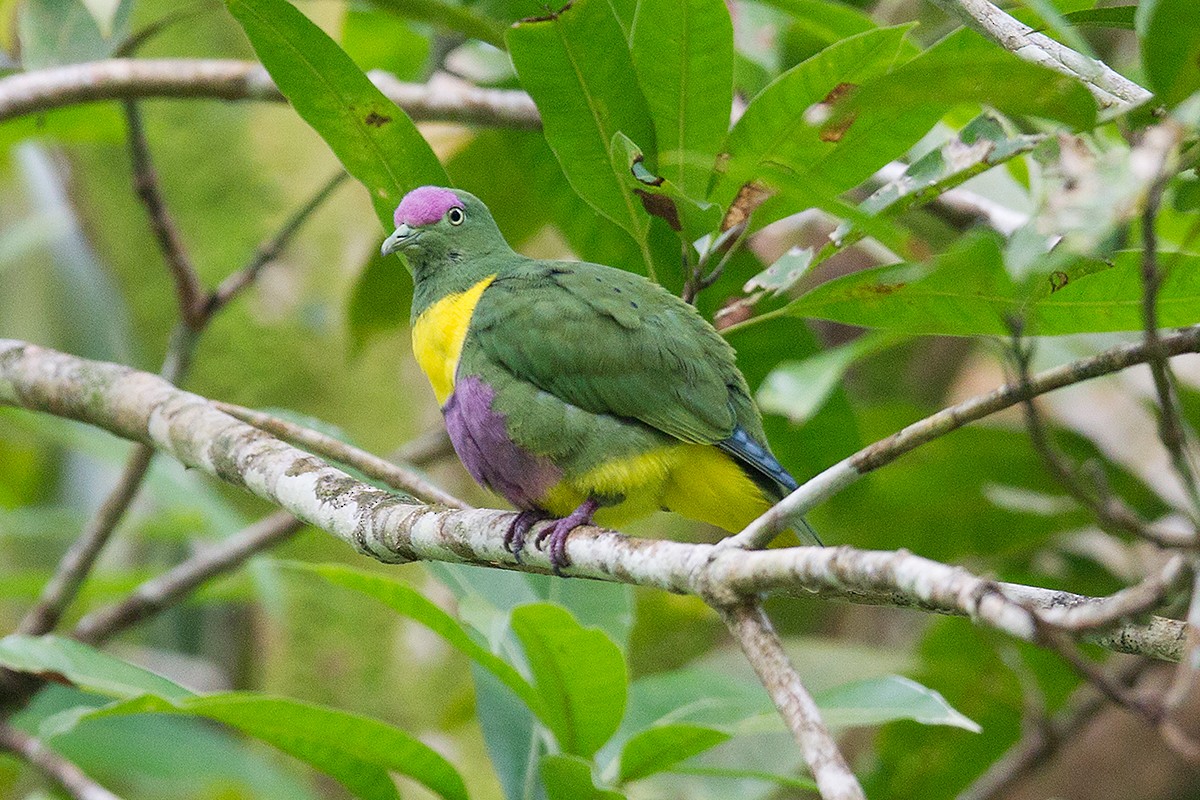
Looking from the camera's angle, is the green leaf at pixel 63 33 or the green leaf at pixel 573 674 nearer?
the green leaf at pixel 573 674

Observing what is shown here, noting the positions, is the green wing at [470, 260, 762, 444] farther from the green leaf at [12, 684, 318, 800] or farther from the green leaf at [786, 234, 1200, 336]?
the green leaf at [12, 684, 318, 800]

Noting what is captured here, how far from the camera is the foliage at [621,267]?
1.82m

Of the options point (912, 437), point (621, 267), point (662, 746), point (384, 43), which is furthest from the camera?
point (384, 43)

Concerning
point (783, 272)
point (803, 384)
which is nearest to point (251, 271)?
point (783, 272)

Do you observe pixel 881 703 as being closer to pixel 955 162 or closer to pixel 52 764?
pixel 955 162

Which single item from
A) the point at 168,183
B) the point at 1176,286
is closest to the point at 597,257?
the point at 1176,286

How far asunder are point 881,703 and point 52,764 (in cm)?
187

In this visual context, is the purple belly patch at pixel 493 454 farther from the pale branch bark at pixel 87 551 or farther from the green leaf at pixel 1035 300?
the pale branch bark at pixel 87 551

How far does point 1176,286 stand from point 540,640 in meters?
1.15

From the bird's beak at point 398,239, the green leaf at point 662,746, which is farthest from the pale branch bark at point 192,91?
the green leaf at point 662,746

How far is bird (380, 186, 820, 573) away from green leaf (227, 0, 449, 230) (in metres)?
0.29

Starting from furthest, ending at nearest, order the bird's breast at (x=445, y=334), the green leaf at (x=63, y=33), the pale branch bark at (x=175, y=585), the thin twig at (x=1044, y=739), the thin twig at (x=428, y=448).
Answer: the thin twig at (x=428, y=448) → the thin twig at (x=1044, y=739) → the pale branch bark at (x=175, y=585) → the green leaf at (x=63, y=33) → the bird's breast at (x=445, y=334)

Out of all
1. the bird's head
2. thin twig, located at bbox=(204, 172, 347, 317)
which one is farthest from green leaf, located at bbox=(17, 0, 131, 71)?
the bird's head

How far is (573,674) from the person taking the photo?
2.19 metres
